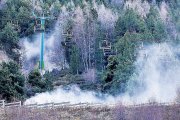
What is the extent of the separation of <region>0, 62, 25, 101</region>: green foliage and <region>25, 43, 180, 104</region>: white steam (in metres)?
1.99

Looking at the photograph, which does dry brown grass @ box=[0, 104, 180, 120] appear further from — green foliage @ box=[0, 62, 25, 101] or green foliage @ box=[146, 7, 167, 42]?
green foliage @ box=[146, 7, 167, 42]

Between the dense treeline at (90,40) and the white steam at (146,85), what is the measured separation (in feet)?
2.10

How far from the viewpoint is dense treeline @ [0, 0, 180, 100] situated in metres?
35.3

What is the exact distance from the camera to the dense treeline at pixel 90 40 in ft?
116

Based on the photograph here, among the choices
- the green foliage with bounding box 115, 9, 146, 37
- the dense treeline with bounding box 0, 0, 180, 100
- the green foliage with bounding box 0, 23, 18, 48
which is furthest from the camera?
the green foliage with bounding box 115, 9, 146, 37

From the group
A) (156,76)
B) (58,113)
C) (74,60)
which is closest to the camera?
(58,113)

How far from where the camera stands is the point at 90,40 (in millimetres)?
45688

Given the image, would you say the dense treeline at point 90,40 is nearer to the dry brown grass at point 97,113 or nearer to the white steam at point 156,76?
the white steam at point 156,76

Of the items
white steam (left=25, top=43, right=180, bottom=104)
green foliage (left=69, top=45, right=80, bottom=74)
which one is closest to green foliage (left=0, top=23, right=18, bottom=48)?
green foliage (left=69, top=45, right=80, bottom=74)

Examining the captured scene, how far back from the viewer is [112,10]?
185 ft

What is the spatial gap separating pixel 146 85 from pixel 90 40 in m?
11.0

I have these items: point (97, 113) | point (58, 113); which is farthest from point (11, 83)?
point (97, 113)

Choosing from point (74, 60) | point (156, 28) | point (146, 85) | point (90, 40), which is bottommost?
point (146, 85)

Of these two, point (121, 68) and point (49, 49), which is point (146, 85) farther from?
point (49, 49)
